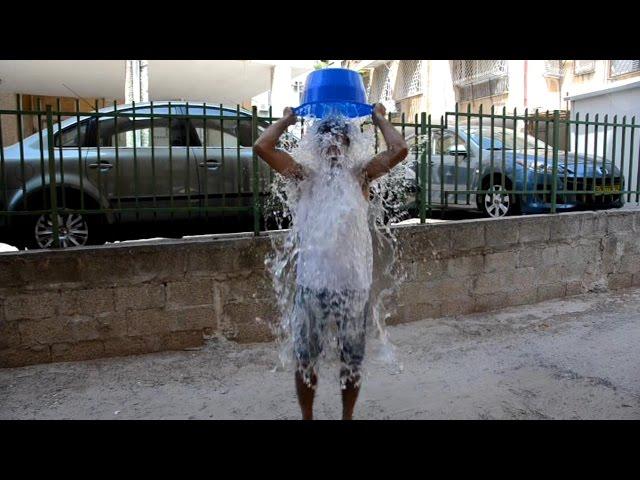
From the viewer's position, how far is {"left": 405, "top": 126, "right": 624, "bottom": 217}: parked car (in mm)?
5465

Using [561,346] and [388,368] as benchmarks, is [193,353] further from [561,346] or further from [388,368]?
[561,346]

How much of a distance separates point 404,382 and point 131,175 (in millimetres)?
3225

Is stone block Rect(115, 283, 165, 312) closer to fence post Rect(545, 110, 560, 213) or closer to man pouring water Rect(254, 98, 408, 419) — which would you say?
man pouring water Rect(254, 98, 408, 419)

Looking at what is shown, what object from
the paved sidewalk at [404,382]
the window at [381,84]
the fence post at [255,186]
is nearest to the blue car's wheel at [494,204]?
the paved sidewalk at [404,382]

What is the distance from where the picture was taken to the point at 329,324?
8.57 ft

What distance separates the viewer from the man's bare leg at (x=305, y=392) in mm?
2658

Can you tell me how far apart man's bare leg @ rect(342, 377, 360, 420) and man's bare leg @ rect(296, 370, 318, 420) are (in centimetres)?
16

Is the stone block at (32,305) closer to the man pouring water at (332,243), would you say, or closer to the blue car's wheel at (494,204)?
the man pouring water at (332,243)

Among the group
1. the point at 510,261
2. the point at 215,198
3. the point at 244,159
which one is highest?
the point at 244,159

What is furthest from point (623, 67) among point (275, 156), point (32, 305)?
point (32, 305)

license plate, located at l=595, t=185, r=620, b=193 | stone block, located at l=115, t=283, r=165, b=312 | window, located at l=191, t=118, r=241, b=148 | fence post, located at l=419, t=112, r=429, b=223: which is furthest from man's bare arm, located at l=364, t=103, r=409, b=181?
license plate, located at l=595, t=185, r=620, b=193

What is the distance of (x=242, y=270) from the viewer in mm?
4477
